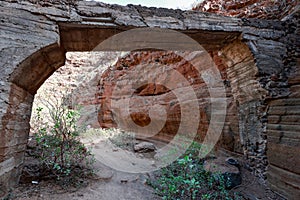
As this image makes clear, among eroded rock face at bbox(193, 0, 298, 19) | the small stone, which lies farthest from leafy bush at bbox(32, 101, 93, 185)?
eroded rock face at bbox(193, 0, 298, 19)

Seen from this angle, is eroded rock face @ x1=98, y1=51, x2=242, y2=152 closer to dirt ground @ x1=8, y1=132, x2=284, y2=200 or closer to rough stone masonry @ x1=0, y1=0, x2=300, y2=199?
rough stone masonry @ x1=0, y1=0, x2=300, y2=199

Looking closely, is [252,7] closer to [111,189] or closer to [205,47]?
[205,47]

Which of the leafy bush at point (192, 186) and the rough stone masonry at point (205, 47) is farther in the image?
the leafy bush at point (192, 186)

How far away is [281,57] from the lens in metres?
4.18

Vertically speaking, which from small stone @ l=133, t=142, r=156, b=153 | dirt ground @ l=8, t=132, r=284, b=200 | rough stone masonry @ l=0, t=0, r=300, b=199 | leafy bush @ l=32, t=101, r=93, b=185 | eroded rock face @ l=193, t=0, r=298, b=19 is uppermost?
eroded rock face @ l=193, t=0, r=298, b=19

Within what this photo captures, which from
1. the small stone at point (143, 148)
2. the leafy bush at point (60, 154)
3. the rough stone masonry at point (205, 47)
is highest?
the rough stone masonry at point (205, 47)

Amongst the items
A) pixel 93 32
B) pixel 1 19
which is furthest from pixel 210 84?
pixel 1 19

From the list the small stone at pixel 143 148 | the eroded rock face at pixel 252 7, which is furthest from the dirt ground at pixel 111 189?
the eroded rock face at pixel 252 7

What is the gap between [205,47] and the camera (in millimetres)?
4707

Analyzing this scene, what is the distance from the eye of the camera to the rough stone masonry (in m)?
2.98

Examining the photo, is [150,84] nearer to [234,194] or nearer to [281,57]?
[281,57]

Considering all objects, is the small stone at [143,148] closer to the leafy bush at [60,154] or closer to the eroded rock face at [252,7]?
the leafy bush at [60,154]

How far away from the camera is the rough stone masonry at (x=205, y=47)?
2.98 meters

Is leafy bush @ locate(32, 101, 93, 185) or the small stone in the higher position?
leafy bush @ locate(32, 101, 93, 185)
